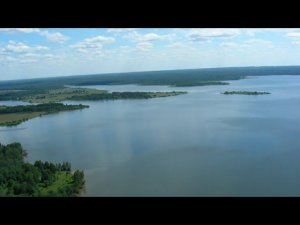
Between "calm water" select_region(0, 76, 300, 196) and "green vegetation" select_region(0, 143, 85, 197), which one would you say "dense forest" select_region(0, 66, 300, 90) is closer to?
"calm water" select_region(0, 76, 300, 196)

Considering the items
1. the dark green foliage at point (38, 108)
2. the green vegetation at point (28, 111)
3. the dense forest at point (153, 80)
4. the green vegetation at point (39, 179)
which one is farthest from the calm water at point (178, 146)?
the dense forest at point (153, 80)

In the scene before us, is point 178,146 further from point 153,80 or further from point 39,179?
point 153,80

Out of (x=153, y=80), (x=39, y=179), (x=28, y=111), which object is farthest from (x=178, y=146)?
(x=153, y=80)

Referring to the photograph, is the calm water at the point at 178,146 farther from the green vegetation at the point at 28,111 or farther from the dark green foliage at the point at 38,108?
the dark green foliage at the point at 38,108
